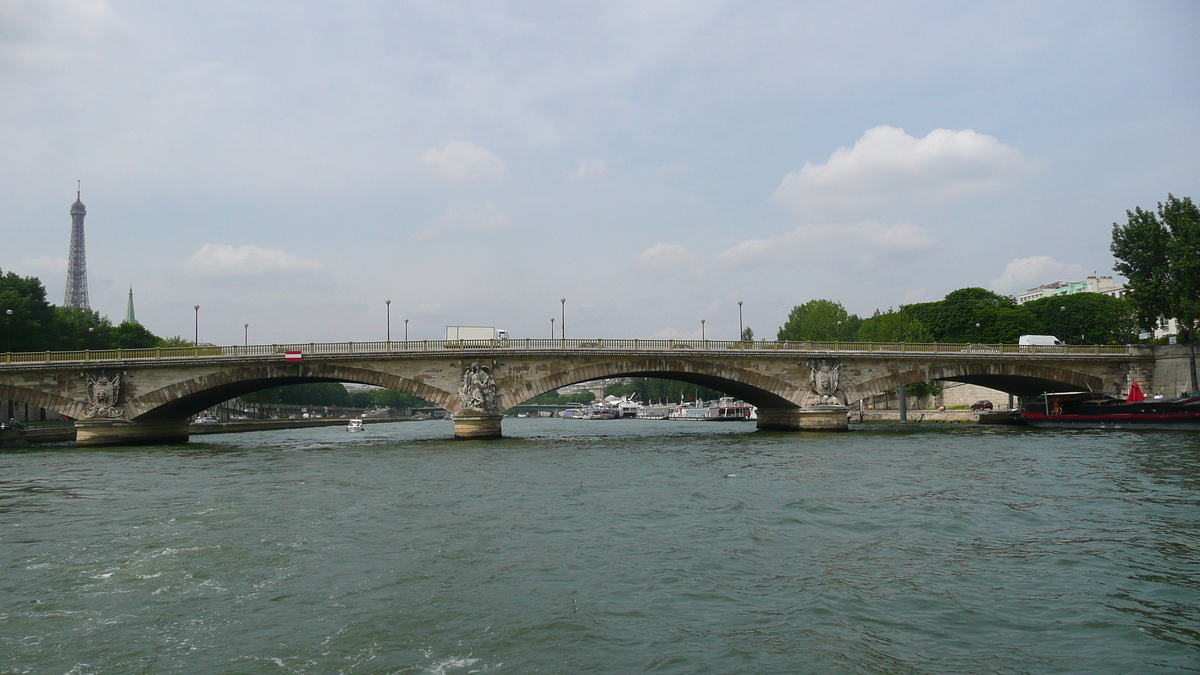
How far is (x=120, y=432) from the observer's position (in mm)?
51562

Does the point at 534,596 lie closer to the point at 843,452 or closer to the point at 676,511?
the point at 676,511

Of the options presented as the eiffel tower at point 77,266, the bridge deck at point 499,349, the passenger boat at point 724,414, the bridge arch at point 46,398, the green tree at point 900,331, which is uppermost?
the eiffel tower at point 77,266

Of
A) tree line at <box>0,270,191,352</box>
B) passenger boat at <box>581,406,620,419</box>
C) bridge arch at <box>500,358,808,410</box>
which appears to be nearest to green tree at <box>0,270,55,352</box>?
tree line at <box>0,270,191,352</box>

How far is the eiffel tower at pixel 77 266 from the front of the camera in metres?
169

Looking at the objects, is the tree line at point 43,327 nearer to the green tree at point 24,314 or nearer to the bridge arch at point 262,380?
the green tree at point 24,314

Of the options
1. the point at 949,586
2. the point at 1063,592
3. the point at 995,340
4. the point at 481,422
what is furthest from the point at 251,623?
the point at 995,340

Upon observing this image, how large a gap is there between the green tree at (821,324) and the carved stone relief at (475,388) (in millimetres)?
71903

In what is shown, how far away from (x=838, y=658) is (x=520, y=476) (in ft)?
68.4

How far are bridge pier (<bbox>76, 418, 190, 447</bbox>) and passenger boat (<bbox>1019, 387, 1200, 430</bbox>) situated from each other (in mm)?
65535

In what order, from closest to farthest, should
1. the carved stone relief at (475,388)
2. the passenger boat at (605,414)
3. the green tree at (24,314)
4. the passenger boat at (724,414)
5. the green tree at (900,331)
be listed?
the carved stone relief at (475,388) → the green tree at (24,314) → the green tree at (900,331) → the passenger boat at (724,414) → the passenger boat at (605,414)

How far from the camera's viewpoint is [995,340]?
9819 cm

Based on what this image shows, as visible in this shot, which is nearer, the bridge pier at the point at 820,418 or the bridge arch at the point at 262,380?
the bridge arch at the point at 262,380

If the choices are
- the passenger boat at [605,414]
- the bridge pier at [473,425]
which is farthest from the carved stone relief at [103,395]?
the passenger boat at [605,414]

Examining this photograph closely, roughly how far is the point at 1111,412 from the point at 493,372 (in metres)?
43.3
